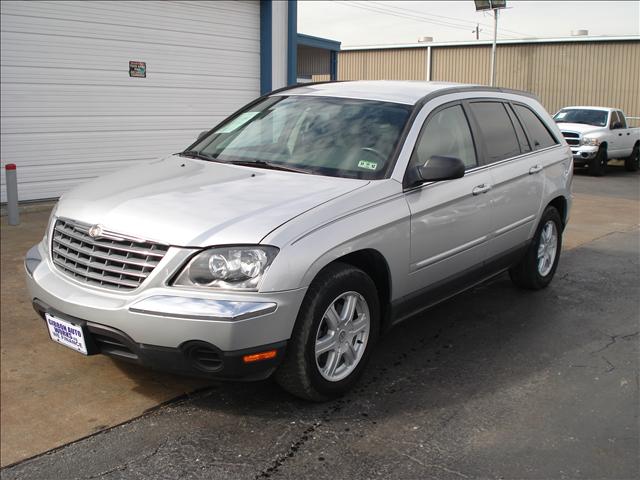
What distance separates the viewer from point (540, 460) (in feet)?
11.2

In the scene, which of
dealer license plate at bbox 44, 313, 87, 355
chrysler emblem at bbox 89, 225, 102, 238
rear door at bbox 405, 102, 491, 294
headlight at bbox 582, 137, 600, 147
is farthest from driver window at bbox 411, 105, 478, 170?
headlight at bbox 582, 137, 600, 147

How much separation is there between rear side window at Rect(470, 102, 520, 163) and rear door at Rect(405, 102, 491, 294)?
0.72ft

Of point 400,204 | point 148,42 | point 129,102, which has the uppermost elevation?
point 148,42

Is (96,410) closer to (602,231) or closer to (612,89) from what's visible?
(602,231)

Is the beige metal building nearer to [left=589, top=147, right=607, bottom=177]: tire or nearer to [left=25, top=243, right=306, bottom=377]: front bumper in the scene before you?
[left=589, top=147, right=607, bottom=177]: tire

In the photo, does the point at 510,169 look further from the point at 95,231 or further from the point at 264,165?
the point at 95,231

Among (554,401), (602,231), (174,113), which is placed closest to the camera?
(554,401)

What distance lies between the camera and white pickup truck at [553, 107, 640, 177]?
58.6 ft

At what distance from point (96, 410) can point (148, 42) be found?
8.68m

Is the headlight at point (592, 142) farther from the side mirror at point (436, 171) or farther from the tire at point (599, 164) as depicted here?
the side mirror at point (436, 171)

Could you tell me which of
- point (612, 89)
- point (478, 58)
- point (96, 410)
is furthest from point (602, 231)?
point (478, 58)

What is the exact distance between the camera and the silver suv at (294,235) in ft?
11.3

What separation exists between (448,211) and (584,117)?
15.9 m

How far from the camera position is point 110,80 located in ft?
35.9
